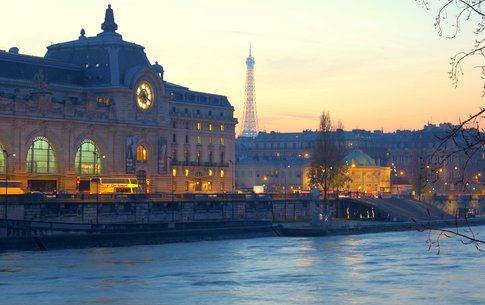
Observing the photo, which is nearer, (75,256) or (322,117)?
(75,256)

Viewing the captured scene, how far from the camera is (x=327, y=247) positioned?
93.1 meters

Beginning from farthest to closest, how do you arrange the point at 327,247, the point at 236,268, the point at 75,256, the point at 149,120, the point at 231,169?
the point at 231,169 → the point at 149,120 → the point at 327,247 → the point at 75,256 → the point at 236,268

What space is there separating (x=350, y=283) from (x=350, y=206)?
292ft

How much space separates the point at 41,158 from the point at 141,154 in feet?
69.2

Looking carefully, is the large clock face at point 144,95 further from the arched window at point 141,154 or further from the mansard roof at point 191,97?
the mansard roof at point 191,97

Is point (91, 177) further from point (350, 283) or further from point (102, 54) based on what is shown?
point (350, 283)

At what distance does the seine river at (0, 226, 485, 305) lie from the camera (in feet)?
168

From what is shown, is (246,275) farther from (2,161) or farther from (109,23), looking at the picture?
(109,23)

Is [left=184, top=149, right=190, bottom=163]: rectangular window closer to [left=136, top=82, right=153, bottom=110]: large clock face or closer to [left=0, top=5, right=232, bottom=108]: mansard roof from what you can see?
[left=0, top=5, right=232, bottom=108]: mansard roof

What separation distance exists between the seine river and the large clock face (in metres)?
45.0

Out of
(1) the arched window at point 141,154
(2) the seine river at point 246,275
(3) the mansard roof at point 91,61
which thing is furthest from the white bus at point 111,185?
(2) the seine river at point 246,275

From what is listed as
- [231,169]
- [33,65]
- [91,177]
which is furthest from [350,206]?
[33,65]

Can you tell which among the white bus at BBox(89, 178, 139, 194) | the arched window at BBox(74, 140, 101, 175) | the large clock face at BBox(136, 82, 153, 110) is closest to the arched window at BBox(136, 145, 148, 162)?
the large clock face at BBox(136, 82, 153, 110)

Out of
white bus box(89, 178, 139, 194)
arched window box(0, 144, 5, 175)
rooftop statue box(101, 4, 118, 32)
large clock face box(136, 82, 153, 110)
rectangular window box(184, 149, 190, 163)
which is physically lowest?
white bus box(89, 178, 139, 194)
